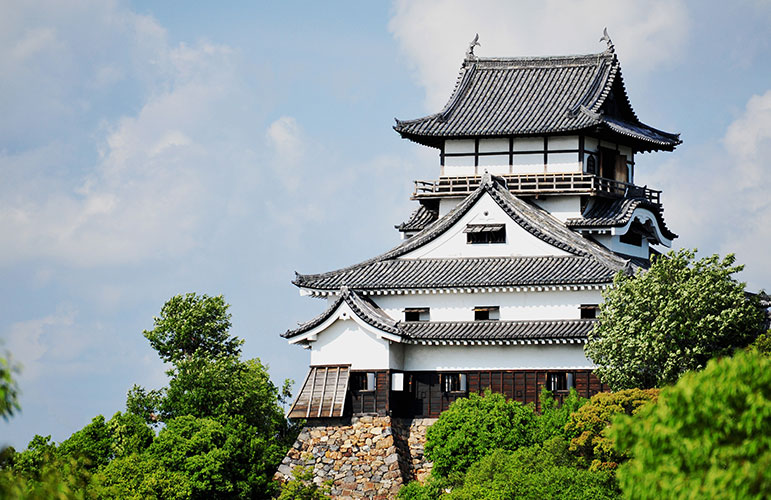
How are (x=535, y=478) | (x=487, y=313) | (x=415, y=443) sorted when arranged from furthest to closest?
1. (x=487, y=313)
2. (x=415, y=443)
3. (x=535, y=478)

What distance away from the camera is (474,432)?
41.9m

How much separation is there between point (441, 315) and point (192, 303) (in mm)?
9909

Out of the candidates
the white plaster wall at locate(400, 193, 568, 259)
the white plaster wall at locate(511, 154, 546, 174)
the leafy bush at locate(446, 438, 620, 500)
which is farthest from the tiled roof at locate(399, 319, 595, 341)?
→ the white plaster wall at locate(511, 154, 546, 174)

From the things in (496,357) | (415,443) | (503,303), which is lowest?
(415,443)

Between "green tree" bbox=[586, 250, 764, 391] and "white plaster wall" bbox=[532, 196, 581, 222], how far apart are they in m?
8.60

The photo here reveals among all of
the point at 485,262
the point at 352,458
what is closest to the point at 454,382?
the point at 485,262

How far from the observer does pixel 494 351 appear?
150ft

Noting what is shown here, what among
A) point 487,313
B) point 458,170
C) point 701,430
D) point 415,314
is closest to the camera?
point 701,430

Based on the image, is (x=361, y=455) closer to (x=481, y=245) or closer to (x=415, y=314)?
(x=415, y=314)

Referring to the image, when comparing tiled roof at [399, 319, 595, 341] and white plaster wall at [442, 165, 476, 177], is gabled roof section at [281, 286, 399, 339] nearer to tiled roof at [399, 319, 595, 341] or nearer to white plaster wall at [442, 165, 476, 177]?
tiled roof at [399, 319, 595, 341]

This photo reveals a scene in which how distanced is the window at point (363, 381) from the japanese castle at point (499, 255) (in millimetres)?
48

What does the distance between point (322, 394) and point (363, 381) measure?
1.45 m

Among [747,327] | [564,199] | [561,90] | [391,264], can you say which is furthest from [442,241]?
[747,327]

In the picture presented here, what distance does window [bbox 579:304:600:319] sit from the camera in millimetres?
45219
